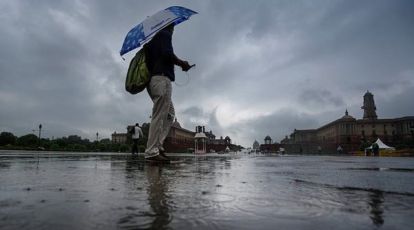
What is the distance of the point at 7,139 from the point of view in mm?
47250

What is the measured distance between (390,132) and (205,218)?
457 ft

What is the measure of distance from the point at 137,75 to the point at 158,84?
372mm

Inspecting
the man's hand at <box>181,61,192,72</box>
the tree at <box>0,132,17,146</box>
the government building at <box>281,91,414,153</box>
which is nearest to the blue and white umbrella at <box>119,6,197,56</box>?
the man's hand at <box>181,61,192,72</box>

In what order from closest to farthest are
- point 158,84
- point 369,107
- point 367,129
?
point 158,84 < point 367,129 < point 369,107

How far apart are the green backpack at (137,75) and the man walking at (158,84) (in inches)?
3.5

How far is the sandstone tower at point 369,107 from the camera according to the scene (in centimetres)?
12975

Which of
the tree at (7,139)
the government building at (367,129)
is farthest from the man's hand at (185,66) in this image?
the government building at (367,129)

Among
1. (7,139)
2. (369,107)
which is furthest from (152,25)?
(369,107)

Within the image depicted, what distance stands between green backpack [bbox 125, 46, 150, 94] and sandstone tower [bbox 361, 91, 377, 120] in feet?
455

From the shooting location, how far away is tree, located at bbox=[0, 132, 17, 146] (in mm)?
46559

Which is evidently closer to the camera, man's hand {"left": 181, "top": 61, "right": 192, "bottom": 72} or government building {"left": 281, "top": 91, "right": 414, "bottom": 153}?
man's hand {"left": 181, "top": 61, "right": 192, "bottom": 72}

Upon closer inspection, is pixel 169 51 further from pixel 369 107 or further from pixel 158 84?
pixel 369 107

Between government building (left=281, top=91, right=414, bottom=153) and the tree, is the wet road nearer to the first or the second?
the tree

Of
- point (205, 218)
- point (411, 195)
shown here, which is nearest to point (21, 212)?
point (205, 218)
